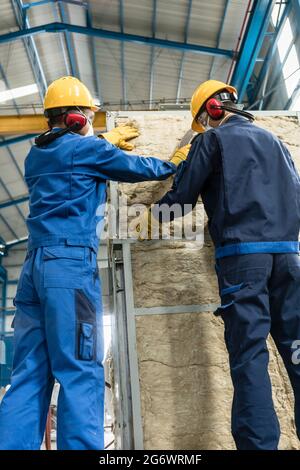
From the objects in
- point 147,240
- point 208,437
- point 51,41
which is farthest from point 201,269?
point 51,41

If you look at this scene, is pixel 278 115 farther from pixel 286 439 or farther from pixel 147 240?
pixel 286 439

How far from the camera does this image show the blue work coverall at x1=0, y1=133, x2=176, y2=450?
196 cm

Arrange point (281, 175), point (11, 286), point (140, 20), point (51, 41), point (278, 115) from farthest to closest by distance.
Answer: point (11, 286) < point (51, 41) < point (140, 20) < point (278, 115) < point (281, 175)

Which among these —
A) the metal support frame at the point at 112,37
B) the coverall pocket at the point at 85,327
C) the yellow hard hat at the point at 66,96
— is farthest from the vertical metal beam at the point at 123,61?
the coverall pocket at the point at 85,327

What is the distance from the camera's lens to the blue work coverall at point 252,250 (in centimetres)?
189

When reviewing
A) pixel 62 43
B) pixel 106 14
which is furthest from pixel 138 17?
pixel 62 43

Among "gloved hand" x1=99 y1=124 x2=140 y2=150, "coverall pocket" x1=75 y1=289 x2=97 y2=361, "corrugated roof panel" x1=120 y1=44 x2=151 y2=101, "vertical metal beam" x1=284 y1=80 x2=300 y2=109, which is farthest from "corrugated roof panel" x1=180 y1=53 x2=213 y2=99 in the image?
"coverall pocket" x1=75 y1=289 x2=97 y2=361

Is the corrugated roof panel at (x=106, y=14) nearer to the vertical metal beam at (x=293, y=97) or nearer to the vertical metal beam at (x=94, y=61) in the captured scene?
the vertical metal beam at (x=94, y=61)

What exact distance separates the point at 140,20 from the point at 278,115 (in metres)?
7.00

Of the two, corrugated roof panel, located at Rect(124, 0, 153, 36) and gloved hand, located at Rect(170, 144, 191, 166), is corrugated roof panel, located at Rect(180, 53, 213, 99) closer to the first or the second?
corrugated roof panel, located at Rect(124, 0, 153, 36)

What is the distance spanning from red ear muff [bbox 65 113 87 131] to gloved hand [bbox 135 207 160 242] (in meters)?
0.64

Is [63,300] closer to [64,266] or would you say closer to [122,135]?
[64,266]

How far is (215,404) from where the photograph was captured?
2514mm
